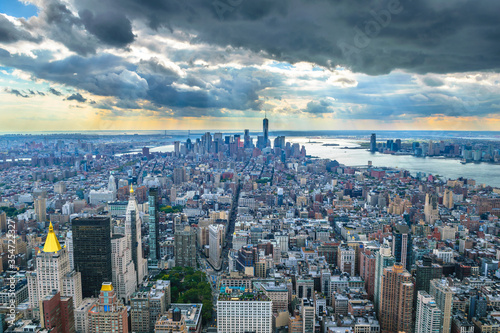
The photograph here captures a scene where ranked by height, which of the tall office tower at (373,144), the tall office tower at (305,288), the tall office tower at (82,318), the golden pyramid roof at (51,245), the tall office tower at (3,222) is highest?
the tall office tower at (373,144)

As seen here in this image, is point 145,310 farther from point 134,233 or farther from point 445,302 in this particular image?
point 445,302

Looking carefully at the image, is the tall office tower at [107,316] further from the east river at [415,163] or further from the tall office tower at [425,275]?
the east river at [415,163]

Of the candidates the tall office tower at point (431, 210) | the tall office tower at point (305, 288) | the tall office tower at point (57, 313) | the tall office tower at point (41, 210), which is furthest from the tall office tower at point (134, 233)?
the tall office tower at point (431, 210)

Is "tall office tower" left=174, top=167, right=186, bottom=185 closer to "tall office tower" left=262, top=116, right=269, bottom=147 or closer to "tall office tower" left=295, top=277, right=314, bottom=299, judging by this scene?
"tall office tower" left=262, top=116, right=269, bottom=147

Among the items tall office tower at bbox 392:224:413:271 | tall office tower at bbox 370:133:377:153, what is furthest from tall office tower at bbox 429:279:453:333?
tall office tower at bbox 370:133:377:153

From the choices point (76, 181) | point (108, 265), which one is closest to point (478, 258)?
point (108, 265)
